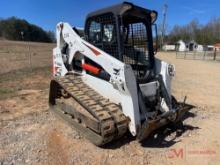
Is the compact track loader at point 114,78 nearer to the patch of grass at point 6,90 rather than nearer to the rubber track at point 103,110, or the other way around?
the rubber track at point 103,110

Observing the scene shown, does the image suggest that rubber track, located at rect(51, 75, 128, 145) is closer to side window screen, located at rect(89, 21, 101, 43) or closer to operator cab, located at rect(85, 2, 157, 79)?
operator cab, located at rect(85, 2, 157, 79)

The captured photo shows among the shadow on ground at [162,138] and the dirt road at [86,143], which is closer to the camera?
the dirt road at [86,143]

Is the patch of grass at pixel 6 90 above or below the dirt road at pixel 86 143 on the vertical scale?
above

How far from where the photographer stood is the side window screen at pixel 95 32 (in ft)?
16.6

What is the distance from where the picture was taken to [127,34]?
17.1 ft

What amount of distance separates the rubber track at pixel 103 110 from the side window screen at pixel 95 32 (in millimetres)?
972

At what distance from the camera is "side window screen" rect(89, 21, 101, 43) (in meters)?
5.06

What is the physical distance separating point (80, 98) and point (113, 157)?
1.24 metres

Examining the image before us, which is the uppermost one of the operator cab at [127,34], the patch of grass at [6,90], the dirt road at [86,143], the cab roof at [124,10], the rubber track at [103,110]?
the cab roof at [124,10]

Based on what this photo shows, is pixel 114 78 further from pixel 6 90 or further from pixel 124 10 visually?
pixel 6 90

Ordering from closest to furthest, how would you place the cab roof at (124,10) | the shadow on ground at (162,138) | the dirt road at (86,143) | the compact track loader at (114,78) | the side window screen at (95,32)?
1. the dirt road at (86,143)
2. the compact track loader at (114,78)
3. the cab roof at (124,10)
4. the shadow on ground at (162,138)
5. the side window screen at (95,32)

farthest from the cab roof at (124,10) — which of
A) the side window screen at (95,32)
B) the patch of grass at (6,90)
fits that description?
the patch of grass at (6,90)

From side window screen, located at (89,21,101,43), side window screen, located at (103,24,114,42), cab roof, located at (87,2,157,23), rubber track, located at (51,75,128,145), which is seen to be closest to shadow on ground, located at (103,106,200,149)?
rubber track, located at (51,75,128,145)

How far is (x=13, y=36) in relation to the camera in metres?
73.4
